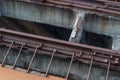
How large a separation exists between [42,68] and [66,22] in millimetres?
2082

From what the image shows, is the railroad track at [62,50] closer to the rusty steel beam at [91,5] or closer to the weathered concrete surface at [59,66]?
the weathered concrete surface at [59,66]

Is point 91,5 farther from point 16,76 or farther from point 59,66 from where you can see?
point 16,76

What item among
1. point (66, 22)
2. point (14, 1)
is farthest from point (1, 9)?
point (66, 22)

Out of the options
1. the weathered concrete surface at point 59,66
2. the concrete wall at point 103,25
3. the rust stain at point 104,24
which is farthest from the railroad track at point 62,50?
the rust stain at point 104,24

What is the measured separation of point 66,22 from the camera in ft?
27.2

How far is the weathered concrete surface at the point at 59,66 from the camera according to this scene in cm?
650

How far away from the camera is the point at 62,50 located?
6.67m

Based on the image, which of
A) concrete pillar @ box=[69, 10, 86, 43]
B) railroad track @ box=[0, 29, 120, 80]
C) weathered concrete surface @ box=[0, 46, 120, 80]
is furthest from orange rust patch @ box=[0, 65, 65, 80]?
concrete pillar @ box=[69, 10, 86, 43]

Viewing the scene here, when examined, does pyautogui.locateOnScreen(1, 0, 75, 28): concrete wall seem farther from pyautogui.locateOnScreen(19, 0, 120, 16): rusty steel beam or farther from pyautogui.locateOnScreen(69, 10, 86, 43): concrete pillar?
pyautogui.locateOnScreen(69, 10, 86, 43): concrete pillar

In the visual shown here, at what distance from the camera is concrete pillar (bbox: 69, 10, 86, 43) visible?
23.7 feet

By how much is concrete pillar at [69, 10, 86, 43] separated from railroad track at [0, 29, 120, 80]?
0.58 meters

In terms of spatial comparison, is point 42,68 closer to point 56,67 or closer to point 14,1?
point 56,67

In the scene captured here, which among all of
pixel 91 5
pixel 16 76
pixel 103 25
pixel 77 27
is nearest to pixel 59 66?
pixel 16 76

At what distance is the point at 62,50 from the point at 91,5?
2.01 meters
